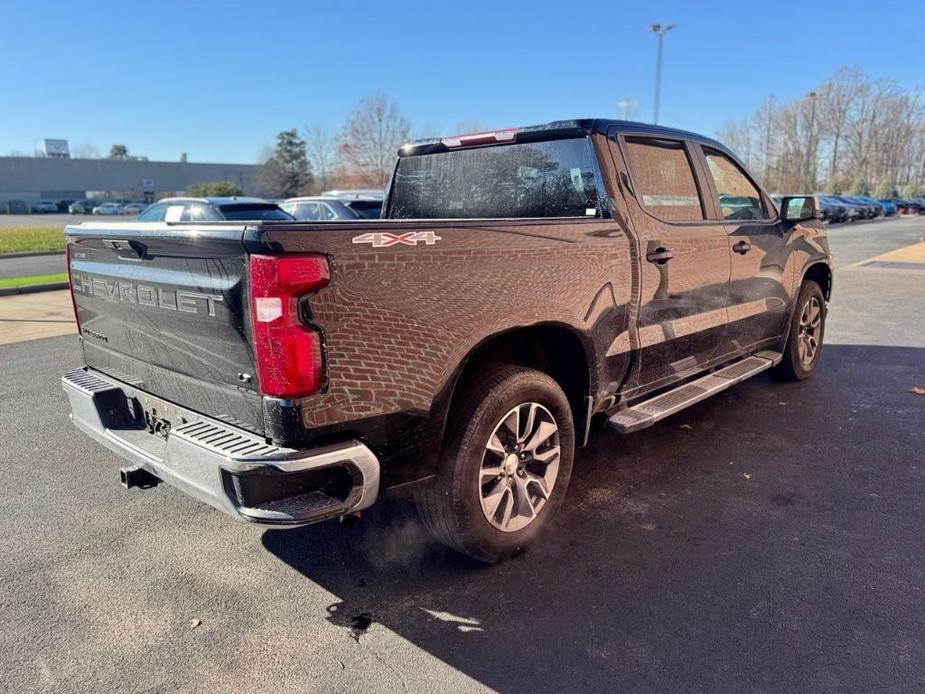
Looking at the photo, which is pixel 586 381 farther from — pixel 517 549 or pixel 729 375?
pixel 729 375

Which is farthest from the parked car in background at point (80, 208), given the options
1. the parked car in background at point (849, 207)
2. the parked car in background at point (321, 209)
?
the parked car in background at point (849, 207)

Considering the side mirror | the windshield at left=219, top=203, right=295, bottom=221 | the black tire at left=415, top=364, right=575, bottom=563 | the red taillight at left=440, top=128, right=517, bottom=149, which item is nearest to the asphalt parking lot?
the black tire at left=415, top=364, right=575, bottom=563

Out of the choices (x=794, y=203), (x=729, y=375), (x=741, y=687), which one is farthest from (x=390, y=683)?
(x=794, y=203)

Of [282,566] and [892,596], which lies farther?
[282,566]

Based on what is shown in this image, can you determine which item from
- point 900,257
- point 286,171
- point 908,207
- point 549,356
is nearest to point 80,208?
point 286,171

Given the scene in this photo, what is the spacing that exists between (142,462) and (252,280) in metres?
1.16

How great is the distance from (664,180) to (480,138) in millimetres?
1180

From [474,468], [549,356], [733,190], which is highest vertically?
[733,190]

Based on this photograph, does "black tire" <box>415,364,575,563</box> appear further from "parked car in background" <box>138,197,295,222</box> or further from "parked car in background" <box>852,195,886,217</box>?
"parked car in background" <box>852,195,886,217</box>

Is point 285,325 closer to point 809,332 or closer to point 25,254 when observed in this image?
point 809,332

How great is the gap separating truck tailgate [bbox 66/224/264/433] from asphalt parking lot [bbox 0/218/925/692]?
85cm

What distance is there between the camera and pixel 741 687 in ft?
7.84

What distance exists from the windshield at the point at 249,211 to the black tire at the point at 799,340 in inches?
350

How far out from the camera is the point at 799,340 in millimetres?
5996
